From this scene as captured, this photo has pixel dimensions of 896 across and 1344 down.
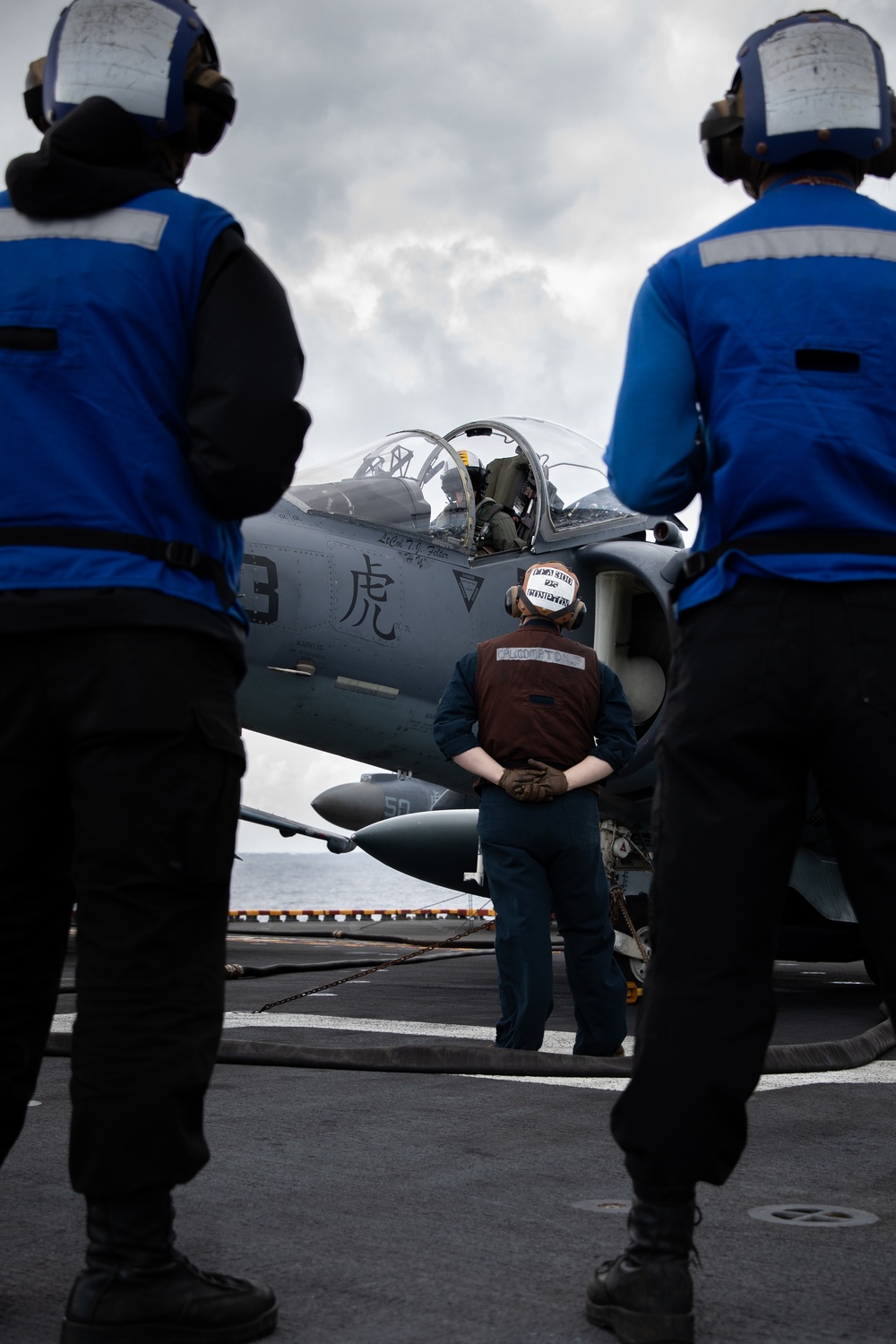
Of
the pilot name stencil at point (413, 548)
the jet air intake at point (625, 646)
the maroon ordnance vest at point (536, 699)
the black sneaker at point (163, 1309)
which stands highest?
the pilot name stencil at point (413, 548)

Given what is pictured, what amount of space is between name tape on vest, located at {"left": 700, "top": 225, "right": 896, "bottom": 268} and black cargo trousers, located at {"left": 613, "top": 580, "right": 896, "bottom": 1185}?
1.90 feet

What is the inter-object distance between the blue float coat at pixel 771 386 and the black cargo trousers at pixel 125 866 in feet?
2.84

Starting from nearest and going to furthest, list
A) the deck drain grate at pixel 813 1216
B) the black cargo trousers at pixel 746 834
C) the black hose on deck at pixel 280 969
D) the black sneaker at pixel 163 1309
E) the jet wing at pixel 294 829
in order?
the black sneaker at pixel 163 1309
the black cargo trousers at pixel 746 834
the deck drain grate at pixel 813 1216
the black hose on deck at pixel 280 969
the jet wing at pixel 294 829

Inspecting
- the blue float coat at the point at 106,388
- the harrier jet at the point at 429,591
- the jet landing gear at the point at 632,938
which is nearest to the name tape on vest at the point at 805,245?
the blue float coat at the point at 106,388

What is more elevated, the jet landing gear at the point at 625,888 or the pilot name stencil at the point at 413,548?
the pilot name stencil at the point at 413,548

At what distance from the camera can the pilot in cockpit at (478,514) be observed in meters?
7.71

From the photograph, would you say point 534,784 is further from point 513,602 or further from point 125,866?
point 125,866

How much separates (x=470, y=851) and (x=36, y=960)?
10607 millimetres

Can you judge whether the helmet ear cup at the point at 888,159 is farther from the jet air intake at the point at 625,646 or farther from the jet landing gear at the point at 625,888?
the jet landing gear at the point at 625,888

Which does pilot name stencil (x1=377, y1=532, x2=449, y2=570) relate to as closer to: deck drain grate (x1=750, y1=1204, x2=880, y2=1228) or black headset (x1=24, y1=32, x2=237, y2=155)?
black headset (x1=24, y1=32, x2=237, y2=155)

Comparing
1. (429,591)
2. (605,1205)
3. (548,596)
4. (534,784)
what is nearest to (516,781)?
(534,784)

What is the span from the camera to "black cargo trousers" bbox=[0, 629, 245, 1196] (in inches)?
75.4

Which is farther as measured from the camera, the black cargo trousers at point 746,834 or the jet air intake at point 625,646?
the jet air intake at point 625,646

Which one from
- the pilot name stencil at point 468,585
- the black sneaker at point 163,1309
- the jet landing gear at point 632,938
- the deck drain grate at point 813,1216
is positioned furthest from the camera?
the pilot name stencil at point 468,585
